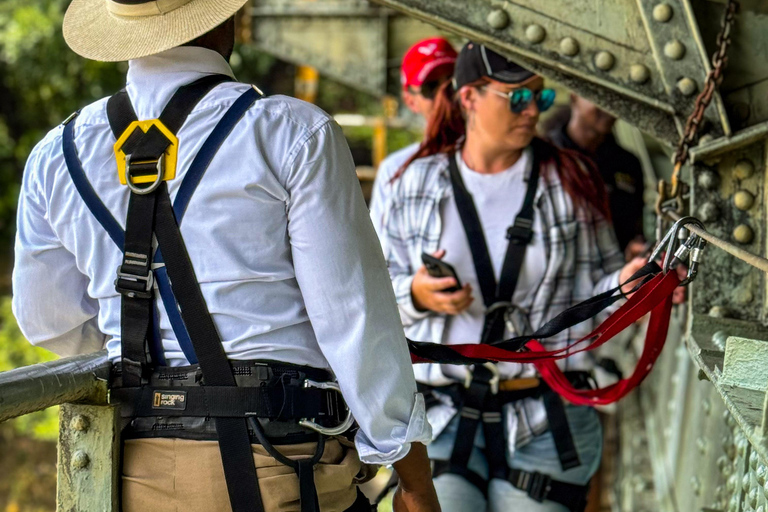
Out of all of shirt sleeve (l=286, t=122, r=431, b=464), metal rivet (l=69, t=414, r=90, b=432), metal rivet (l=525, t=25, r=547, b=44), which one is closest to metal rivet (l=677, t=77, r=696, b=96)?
metal rivet (l=525, t=25, r=547, b=44)

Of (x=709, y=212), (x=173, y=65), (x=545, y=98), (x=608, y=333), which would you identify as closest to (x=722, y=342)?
(x=608, y=333)

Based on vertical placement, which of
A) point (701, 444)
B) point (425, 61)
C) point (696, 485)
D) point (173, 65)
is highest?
point (173, 65)

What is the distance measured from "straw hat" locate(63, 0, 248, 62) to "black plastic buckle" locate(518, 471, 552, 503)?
1.95m

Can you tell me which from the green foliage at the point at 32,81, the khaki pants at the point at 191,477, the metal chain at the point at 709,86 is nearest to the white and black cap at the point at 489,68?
the metal chain at the point at 709,86

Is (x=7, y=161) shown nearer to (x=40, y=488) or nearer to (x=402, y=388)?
(x=40, y=488)

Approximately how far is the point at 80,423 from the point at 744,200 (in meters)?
1.83

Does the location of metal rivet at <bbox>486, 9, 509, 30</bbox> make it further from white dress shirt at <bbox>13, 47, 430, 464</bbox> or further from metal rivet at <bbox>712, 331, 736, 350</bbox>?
metal rivet at <bbox>712, 331, 736, 350</bbox>

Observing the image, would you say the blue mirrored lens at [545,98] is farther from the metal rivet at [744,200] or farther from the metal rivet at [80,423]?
the metal rivet at [80,423]

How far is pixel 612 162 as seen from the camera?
4.74 meters

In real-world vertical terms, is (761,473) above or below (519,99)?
below

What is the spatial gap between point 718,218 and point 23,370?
1.86 m

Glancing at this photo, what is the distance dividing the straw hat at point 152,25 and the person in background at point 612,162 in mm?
2542

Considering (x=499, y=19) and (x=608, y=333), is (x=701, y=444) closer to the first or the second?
(x=608, y=333)

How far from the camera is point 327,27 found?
295 inches
